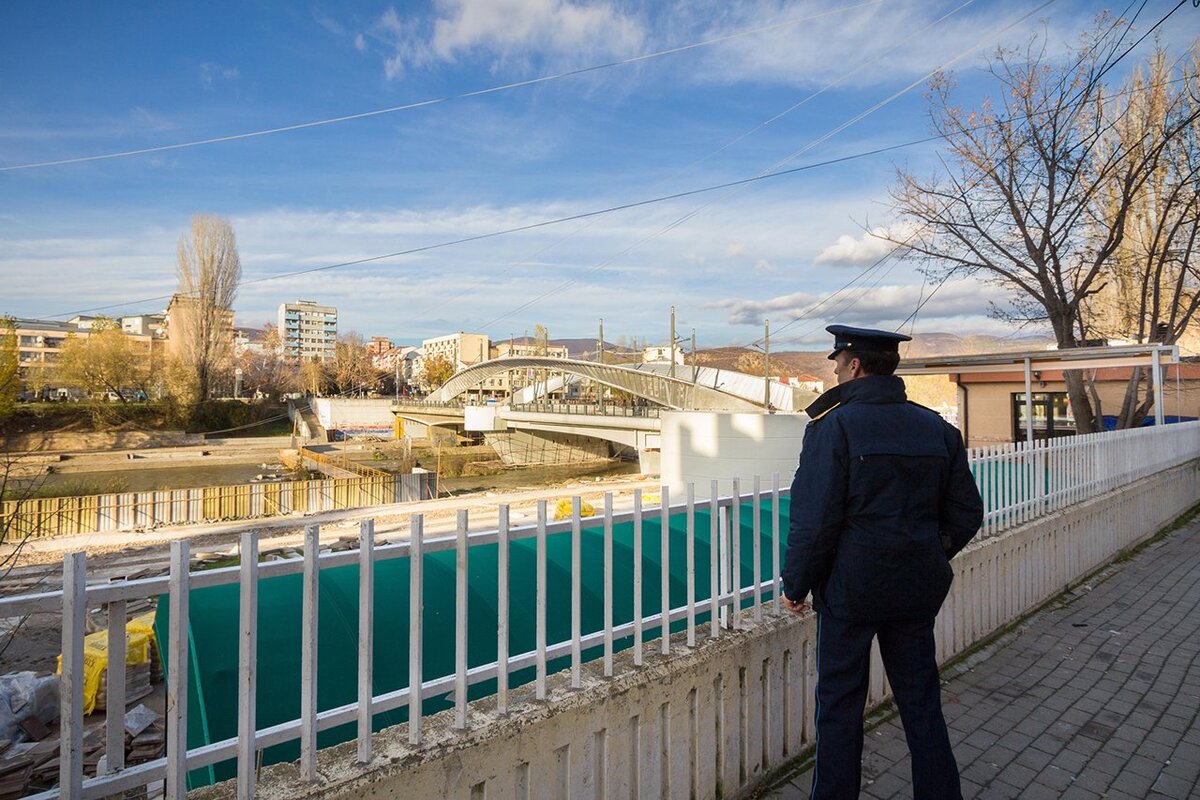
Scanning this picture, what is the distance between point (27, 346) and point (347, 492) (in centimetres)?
11162

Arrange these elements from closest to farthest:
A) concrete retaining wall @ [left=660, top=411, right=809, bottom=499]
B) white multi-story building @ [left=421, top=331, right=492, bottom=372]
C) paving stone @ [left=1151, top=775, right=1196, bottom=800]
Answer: paving stone @ [left=1151, top=775, right=1196, bottom=800] → concrete retaining wall @ [left=660, top=411, right=809, bottom=499] → white multi-story building @ [left=421, top=331, right=492, bottom=372]

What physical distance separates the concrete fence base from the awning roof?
7.95 metres

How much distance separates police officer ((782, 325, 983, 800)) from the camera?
8.22 feet

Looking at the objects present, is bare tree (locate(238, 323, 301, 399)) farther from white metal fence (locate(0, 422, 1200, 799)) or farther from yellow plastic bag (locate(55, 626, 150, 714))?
white metal fence (locate(0, 422, 1200, 799))

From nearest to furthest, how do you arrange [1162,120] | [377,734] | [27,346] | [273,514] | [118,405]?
[377,734] < [1162,120] < [273,514] < [118,405] < [27,346]

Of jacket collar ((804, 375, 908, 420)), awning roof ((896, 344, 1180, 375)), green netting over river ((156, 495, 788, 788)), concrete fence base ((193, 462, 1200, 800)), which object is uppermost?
awning roof ((896, 344, 1180, 375))

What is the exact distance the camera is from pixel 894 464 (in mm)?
A: 2504

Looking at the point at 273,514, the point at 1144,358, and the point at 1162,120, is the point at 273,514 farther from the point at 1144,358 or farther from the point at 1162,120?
the point at 1162,120

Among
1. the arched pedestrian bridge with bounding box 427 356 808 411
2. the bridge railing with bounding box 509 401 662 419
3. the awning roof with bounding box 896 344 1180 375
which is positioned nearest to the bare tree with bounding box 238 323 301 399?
the arched pedestrian bridge with bounding box 427 356 808 411

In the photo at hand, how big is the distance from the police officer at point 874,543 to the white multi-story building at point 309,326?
598 ft

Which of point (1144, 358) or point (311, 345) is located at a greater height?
point (311, 345)

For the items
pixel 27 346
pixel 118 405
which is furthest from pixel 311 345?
pixel 118 405

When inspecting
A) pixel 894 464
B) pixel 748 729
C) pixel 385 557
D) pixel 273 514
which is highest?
pixel 894 464

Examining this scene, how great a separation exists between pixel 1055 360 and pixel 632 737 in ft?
37.0
